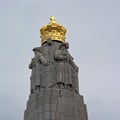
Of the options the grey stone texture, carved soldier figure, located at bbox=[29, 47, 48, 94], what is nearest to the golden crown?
the grey stone texture

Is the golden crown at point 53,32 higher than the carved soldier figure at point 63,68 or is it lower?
higher

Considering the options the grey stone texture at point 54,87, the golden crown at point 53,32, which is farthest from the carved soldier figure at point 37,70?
the golden crown at point 53,32

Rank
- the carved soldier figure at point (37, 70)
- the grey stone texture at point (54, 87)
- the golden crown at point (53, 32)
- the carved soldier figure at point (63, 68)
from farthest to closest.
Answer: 1. the golden crown at point (53, 32)
2. the carved soldier figure at point (37, 70)
3. the carved soldier figure at point (63, 68)
4. the grey stone texture at point (54, 87)

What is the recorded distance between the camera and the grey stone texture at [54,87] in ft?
73.8

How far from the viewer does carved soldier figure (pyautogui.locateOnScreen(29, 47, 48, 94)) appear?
24.4 m

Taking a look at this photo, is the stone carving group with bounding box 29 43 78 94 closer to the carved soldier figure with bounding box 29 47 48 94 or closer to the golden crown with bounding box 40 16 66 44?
the carved soldier figure with bounding box 29 47 48 94

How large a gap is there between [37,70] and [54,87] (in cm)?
223

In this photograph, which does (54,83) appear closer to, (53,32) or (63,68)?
(63,68)

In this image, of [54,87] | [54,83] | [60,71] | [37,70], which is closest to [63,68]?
[60,71]

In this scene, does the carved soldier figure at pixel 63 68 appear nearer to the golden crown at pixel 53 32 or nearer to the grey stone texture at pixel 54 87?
the grey stone texture at pixel 54 87

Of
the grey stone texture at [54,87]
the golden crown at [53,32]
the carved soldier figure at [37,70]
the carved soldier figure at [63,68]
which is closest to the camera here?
the grey stone texture at [54,87]

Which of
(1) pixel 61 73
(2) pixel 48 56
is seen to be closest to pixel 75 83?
(1) pixel 61 73

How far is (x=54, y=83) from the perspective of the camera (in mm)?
24109

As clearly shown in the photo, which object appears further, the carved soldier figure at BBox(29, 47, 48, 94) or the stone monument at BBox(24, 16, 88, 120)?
the carved soldier figure at BBox(29, 47, 48, 94)
